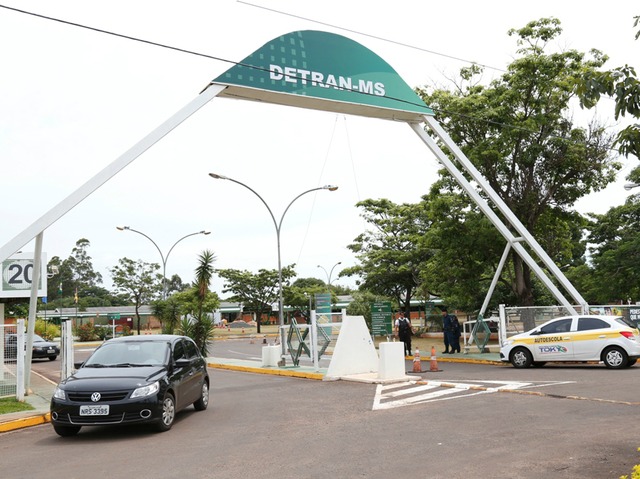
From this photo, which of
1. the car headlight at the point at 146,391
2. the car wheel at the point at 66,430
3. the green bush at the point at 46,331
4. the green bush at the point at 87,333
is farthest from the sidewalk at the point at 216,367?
the green bush at the point at 87,333

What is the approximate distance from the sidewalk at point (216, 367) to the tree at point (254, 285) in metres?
42.7

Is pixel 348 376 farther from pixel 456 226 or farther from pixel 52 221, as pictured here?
pixel 456 226

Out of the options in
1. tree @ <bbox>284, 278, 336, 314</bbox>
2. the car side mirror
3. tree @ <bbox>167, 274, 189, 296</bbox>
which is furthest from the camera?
tree @ <bbox>167, 274, 189, 296</bbox>

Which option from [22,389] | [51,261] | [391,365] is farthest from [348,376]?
[51,261]

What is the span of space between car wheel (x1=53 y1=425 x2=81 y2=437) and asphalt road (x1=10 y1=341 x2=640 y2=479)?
0.15 meters

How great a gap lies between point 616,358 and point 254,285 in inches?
2195

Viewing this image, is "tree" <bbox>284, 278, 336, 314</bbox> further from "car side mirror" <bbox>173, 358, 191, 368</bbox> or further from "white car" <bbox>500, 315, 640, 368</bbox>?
"car side mirror" <bbox>173, 358, 191, 368</bbox>

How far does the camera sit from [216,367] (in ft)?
85.2

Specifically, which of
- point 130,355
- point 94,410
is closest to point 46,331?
point 130,355

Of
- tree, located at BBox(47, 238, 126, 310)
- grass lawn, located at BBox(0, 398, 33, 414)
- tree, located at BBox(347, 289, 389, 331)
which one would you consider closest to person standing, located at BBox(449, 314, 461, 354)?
tree, located at BBox(347, 289, 389, 331)

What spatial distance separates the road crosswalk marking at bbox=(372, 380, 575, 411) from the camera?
1281 centimetres

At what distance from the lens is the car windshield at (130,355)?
1102 cm

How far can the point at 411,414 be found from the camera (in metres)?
11.1

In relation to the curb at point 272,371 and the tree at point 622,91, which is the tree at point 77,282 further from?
the tree at point 622,91
